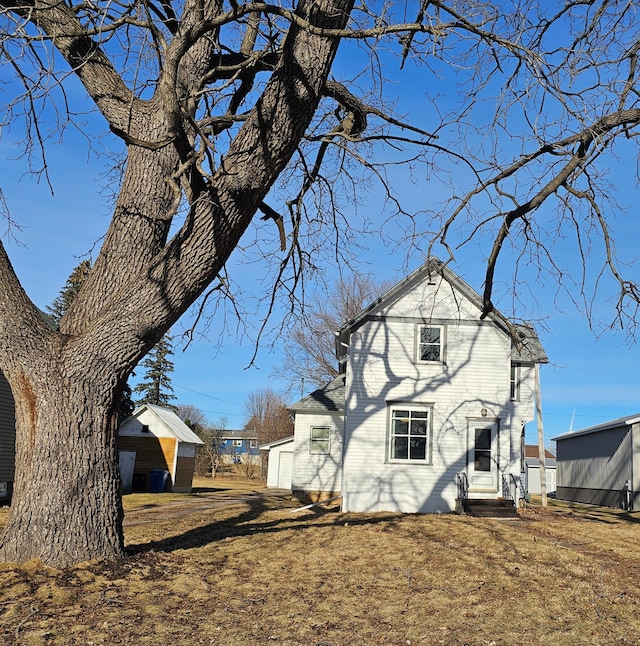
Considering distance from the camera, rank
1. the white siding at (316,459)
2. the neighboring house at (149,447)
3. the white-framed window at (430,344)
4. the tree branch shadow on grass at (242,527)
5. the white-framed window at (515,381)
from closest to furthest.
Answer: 1. the tree branch shadow on grass at (242,527)
2. the white-framed window at (430,344)
3. the white-framed window at (515,381)
4. the white siding at (316,459)
5. the neighboring house at (149,447)

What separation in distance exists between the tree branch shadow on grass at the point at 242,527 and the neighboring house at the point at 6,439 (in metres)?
8.05

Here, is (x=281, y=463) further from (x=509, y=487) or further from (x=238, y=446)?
(x=238, y=446)

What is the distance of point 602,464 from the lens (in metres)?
27.0

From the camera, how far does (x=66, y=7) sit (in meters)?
7.50

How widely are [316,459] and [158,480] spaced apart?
9.88 meters

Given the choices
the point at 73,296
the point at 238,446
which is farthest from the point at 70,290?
the point at 238,446

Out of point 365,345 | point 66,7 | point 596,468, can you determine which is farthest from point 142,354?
point 596,468

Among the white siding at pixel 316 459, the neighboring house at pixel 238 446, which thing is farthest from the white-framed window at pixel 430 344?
the neighboring house at pixel 238 446

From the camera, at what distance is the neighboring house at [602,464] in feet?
78.1

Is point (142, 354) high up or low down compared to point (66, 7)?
down

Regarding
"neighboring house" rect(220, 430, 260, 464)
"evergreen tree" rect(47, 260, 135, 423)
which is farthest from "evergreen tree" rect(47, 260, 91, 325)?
"neighboring house" rect(220, 430, 260, 464)

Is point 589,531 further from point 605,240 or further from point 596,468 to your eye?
point 596,468

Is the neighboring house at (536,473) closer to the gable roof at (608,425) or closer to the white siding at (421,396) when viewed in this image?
the gable roof at (608,425)

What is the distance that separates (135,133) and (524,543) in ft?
28.5
